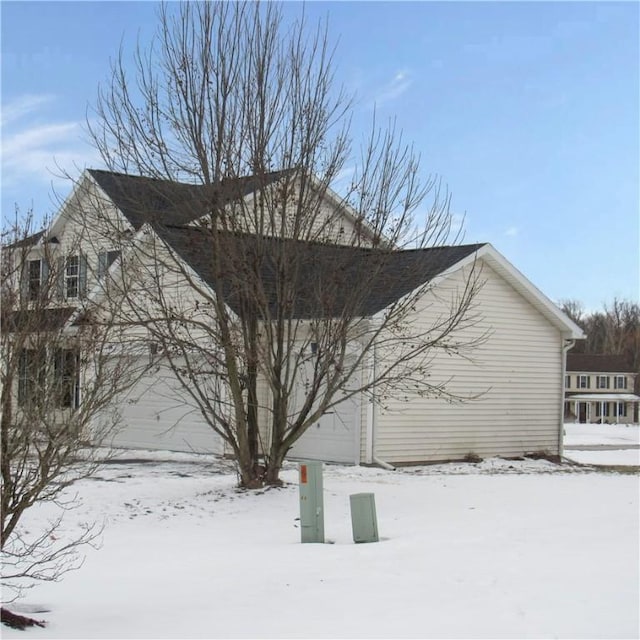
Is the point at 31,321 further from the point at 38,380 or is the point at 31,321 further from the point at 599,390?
the point at 599,390

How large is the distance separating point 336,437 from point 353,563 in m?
9.11

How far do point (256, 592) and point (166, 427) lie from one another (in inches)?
502

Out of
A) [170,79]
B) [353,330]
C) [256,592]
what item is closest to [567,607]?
[256,592]

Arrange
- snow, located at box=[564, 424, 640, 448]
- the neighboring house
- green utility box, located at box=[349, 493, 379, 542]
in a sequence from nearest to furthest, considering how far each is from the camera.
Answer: green utility box, located at box=[349, 493, 379, 542]
snow, located at box=[564, 424, 640, 448]
the neighboring house

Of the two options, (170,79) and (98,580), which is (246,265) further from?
(98,580)

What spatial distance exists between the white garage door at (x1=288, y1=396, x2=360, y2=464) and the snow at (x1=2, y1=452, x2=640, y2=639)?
193 cm

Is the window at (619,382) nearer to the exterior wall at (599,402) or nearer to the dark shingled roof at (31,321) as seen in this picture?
the exterior wall at (599,402)

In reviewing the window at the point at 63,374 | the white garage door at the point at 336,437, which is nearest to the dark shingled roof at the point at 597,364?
the white garage door at the point at 336,437

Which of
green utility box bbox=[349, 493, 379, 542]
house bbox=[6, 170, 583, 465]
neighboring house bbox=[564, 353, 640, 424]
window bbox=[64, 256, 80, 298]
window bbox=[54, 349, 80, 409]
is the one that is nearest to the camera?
window bbox=[54, 349, 80, 409]

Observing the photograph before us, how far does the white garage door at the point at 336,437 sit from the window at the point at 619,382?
56164 millimetres

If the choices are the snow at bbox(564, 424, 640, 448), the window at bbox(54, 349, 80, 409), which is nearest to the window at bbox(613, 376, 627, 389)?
the snow at bbox(564, 424, 640, 448)

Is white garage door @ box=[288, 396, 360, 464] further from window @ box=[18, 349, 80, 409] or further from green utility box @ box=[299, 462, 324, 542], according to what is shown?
window @ box=[18, 349, 80, 409]

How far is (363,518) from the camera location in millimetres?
11164

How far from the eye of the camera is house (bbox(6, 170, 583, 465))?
16.8m
